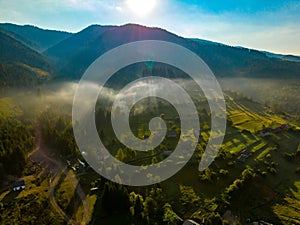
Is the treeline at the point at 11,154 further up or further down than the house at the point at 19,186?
further up

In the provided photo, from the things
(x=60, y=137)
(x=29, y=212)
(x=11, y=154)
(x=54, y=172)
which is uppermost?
(x=11, y=154)

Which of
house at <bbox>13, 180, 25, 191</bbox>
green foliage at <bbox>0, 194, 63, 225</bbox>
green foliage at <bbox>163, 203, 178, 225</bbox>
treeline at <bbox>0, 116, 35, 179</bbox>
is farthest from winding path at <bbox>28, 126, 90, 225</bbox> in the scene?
green foliage at <bbox>163, 203, 178, 225</bbox>

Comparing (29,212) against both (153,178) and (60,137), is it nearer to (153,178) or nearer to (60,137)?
(153,178)

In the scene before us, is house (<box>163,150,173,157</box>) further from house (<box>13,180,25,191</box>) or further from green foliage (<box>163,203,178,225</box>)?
house (<box>13,180,25,191</box>)

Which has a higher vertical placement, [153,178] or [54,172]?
[153,178]

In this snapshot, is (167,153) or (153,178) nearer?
(153,178)

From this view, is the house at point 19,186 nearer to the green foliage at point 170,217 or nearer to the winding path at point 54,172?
the winding path at point 54,172

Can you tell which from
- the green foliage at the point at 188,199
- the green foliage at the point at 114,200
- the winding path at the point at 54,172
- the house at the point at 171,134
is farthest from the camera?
the house at the point at 171,134

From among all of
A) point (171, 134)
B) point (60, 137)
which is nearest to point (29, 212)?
point (60, 137)

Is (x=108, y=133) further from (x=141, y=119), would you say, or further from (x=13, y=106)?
(x=13, y=106)

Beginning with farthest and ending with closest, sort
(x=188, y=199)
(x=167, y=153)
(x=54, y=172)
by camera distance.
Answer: (x=167, y=153) → (x=54, y=172) → (x=188, y=199)

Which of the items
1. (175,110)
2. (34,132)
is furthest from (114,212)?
(175,110)

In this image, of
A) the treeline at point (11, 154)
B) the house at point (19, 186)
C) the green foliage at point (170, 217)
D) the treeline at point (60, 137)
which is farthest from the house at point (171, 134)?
the house at point (19, 186)
